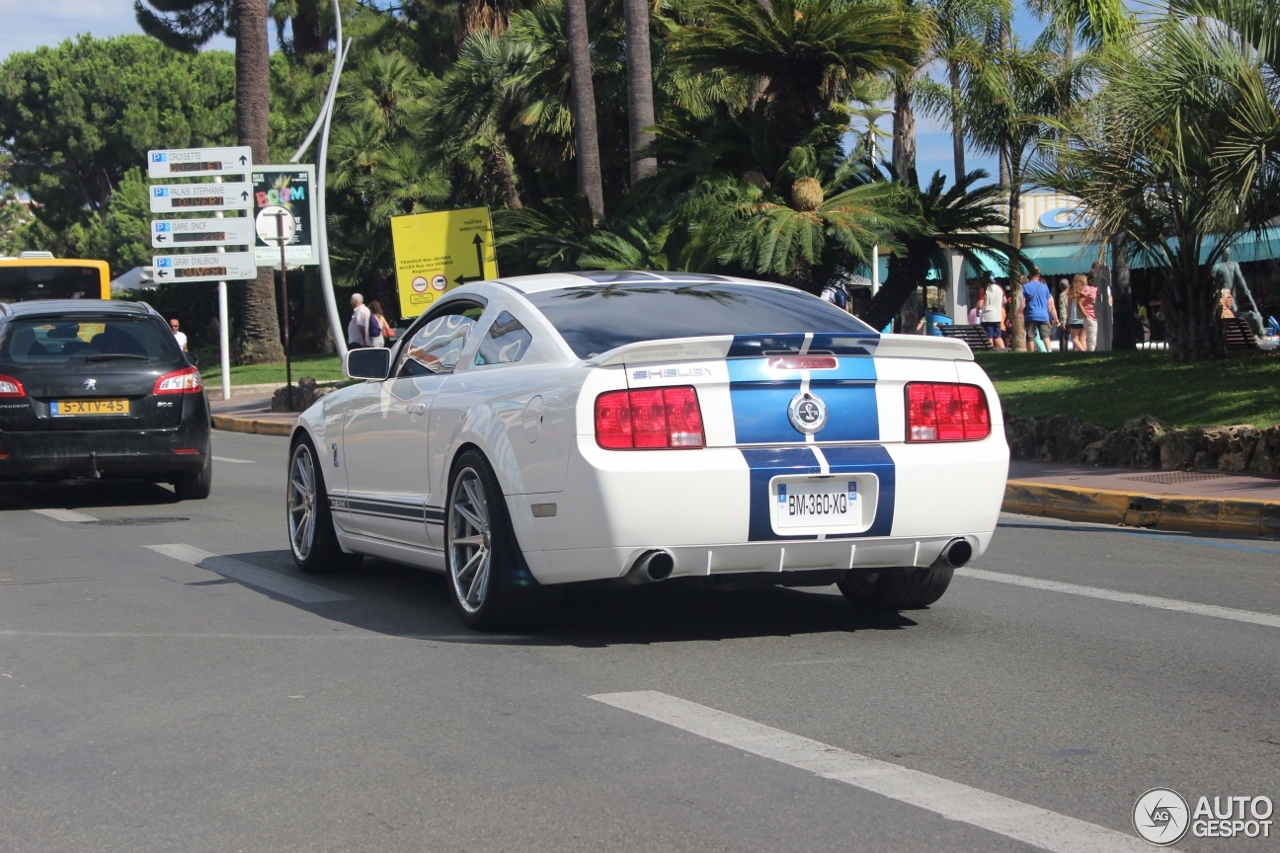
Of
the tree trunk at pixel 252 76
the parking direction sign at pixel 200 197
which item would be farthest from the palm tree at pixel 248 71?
the parking direction sign at pixel 200 197

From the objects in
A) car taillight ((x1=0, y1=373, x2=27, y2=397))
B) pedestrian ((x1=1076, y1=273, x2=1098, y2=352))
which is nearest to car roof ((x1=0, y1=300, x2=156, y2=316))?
car taillight ((x1=0, y1=373, x2=27, y2=397))

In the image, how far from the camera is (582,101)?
79.2 feet

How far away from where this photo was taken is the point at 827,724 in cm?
513

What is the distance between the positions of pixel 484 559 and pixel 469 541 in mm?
173

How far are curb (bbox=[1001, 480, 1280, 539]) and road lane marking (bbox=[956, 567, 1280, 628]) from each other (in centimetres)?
287

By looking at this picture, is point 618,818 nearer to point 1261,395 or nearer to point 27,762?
point 27,762

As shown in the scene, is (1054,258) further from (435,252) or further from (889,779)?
(889,779)

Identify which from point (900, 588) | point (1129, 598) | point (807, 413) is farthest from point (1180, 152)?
point (807, 413)

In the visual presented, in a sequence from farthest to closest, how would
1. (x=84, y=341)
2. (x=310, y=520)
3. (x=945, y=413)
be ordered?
(x=84, y=341) → (x=310, y=520) → (x=945, y=413)

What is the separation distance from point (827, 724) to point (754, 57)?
14631mm

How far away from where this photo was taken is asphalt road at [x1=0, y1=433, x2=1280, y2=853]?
418cm

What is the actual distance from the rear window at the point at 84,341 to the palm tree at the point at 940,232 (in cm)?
848

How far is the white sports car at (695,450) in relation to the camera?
6094 mm

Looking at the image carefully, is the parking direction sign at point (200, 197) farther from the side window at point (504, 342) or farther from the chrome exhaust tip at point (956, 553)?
the chrome exhaust tip at point (956, 553)
